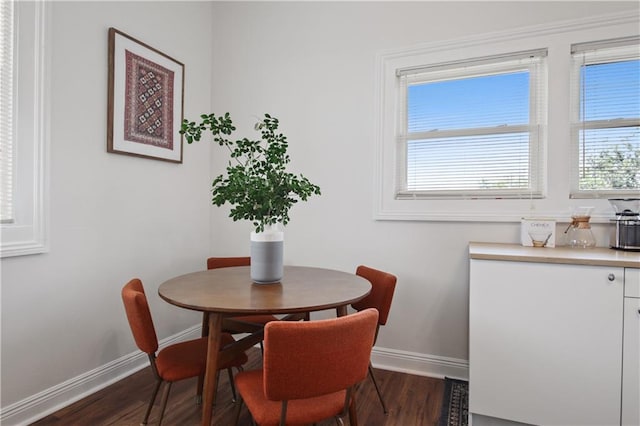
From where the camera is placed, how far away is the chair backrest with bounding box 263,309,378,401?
1.15m

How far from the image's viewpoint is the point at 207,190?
3.23 m

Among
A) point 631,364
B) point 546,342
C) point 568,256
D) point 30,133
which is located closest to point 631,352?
point 631,364

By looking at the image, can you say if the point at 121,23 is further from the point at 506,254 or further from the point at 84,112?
the point at 506,254

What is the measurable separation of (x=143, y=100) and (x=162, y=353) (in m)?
1.70

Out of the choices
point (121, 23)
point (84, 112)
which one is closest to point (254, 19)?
point (121, 23)

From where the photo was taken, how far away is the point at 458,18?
2.49 metres

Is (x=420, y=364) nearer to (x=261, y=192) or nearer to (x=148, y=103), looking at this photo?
(x=261, y=192)

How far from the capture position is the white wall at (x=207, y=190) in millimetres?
2051

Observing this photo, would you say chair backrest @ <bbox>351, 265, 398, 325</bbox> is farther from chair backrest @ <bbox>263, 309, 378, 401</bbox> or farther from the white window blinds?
the white window blinds

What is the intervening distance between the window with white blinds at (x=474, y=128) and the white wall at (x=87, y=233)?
1.81 m

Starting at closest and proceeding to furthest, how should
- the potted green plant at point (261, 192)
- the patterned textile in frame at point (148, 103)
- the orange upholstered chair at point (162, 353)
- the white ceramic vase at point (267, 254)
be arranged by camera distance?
the orange upholstered chair at point (162, 353), the potted green plant at point (261, 192), the white ceramic vase at point (267, 254), the patterned textile in frame at point (148, 103)

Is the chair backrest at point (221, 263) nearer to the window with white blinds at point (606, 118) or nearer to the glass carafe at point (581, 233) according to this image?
the glass carafe at point (581, 233)

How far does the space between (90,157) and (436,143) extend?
7.42ft

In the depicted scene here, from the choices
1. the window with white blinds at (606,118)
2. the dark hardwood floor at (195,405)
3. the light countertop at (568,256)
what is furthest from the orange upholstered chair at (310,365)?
the window with white blinds at (606,118)
